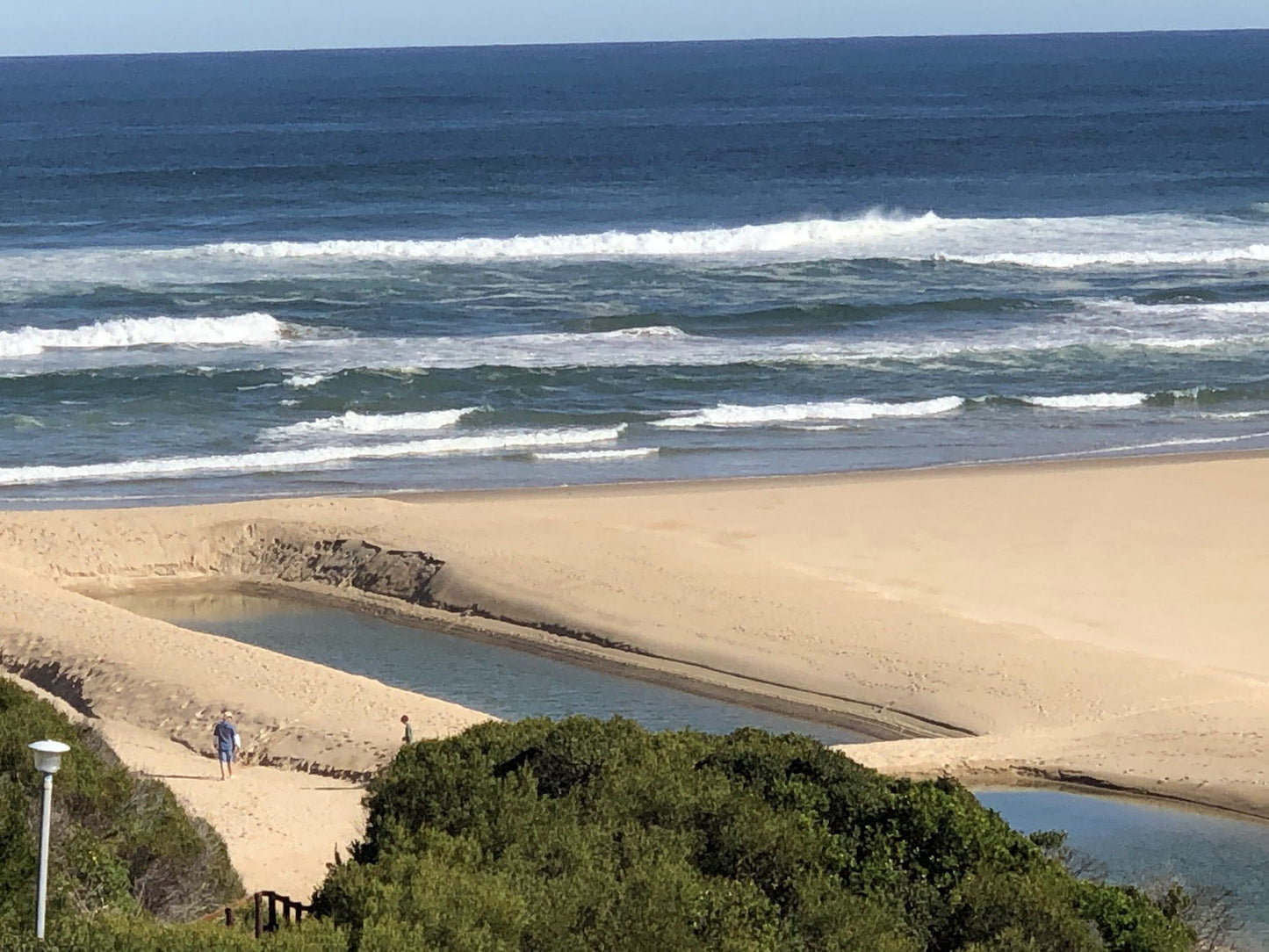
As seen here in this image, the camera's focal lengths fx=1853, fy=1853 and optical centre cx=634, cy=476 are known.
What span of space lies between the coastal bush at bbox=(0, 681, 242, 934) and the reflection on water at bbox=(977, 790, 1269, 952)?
24.6 feet

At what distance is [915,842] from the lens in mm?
11852

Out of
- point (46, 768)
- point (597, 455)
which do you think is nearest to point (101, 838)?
point (46, 768)

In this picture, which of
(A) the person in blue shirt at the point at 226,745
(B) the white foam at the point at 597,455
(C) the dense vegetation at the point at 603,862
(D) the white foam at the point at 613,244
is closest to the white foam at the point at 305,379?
(B) the white foam at the point at 597,455

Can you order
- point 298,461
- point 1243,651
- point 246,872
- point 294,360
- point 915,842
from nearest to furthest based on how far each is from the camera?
point 915,842
point 246,872
point 1243,651
point 298,461
point 294,360


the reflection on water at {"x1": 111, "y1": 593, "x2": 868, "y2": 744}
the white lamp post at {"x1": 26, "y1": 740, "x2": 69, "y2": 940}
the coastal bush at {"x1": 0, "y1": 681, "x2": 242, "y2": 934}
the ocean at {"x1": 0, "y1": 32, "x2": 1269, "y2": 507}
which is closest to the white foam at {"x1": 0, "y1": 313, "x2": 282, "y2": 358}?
the ocean at {"x1": 0, "y1": 32, "x2": 1269, "y2": 507}

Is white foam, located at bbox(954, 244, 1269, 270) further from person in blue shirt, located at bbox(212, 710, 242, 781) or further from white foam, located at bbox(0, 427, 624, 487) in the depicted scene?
person in blue shirt, located at bbox(212, 710, 242, 781)

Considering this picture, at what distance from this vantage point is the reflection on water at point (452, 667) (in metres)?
20.1

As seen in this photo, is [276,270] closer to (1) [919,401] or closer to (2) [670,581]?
(1) [919,401]

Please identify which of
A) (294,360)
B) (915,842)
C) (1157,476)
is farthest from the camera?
(294,360)

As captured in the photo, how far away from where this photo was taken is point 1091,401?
3475 cm

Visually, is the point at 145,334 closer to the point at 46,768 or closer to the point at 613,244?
the point at 613,244

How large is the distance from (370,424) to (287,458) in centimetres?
270

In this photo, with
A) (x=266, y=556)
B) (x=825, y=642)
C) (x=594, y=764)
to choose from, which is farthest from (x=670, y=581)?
(x=594, y=764)

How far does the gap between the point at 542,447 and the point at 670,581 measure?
899 centimetres
